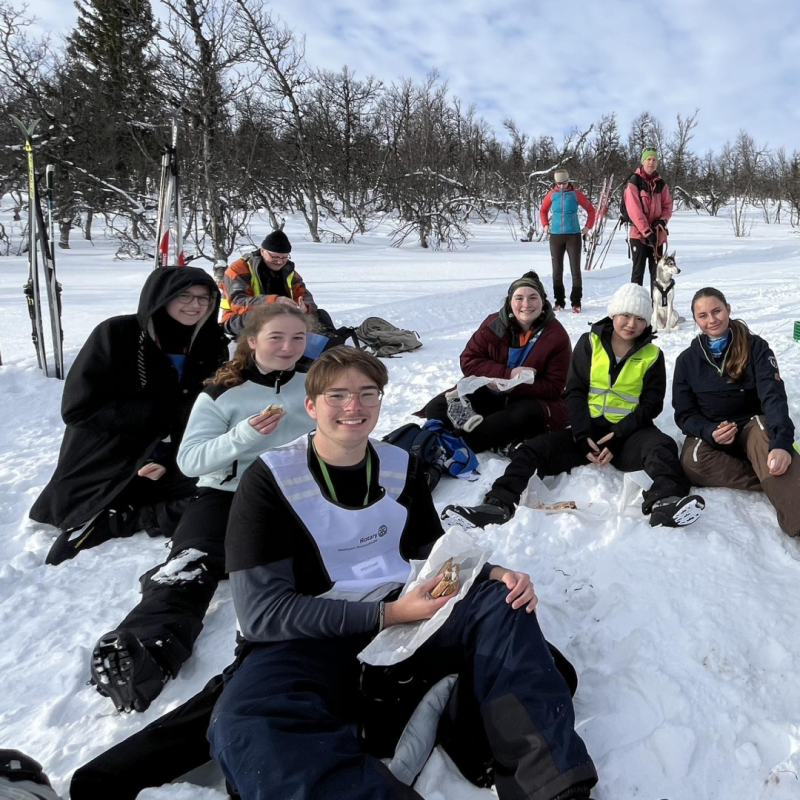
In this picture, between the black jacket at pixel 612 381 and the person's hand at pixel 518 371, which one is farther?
the person's hand at pixel 518 371

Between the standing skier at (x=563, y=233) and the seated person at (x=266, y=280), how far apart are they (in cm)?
378

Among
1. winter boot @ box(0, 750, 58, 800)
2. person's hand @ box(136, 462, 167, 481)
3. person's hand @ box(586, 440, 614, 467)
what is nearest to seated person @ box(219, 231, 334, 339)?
person's hand @ box(136, 462, 167, 481)

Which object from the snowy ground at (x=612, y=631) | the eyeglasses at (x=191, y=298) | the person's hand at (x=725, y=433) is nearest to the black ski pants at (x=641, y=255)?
the snowy ground at (x=612, y=631)

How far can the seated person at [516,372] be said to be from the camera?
12.9 feet

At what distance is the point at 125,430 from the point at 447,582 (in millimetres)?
2215

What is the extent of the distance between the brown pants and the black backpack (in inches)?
54.8

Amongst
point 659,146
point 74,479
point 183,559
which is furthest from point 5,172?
point 659,146

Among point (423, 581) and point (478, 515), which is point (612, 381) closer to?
point (478, 515)

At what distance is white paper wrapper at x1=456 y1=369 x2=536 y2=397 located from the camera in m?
3.97

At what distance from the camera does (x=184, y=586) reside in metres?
2.39

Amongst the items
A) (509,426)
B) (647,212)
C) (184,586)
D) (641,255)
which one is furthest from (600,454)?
(647,212)

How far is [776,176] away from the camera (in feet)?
109

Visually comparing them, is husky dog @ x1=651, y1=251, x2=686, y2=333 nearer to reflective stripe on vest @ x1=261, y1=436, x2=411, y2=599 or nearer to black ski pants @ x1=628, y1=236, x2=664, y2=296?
black ski pants @ x1=628, y1=236, x2=664, y2=296

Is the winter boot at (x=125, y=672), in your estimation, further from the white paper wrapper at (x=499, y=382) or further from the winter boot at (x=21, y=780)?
the white paper wrapper at (x=499, y=382)
